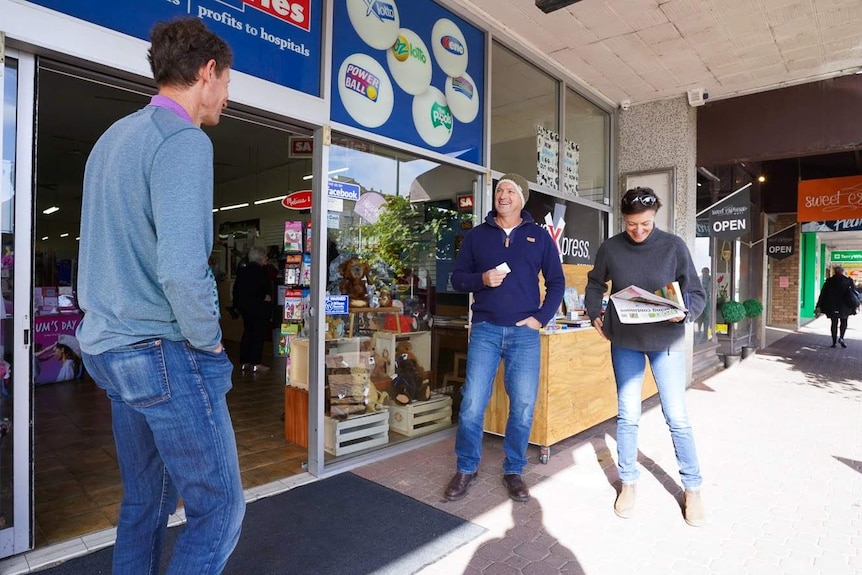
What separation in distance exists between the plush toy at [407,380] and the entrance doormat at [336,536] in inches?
41.0

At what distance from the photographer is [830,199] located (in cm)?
819

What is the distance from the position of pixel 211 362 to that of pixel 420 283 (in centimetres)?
296

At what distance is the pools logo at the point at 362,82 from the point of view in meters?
3.37

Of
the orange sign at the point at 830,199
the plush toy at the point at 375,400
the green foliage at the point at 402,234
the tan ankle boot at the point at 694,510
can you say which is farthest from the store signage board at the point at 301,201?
the orange sign at the point at 830,199

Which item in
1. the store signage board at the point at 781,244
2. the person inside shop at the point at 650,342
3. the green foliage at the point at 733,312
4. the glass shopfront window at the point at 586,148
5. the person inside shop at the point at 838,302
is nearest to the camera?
the person inside shop at the point at 650,342

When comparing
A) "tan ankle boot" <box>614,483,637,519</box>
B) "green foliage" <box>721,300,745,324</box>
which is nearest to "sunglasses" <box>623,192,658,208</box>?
"tan ankle boot" <box>614,483,637,519</box>

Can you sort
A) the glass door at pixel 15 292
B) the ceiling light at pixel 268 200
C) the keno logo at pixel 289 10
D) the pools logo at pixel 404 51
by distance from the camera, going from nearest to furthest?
the glass door at pixel 15 292 < the keno logo at pixel 289 10 < the pools logo at pixel 404 51 < the ceiling light at pixel 268 200

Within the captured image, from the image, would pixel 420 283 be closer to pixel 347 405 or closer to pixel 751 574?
pixel 347 405

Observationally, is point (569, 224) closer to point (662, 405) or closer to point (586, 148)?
point (586, 148)

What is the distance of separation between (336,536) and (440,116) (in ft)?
9.68

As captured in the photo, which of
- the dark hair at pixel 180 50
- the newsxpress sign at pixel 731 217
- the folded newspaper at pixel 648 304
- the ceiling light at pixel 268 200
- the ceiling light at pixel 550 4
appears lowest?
the folded newspaper at pixel 648 304

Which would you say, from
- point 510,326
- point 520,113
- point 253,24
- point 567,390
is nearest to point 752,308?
point 520,113

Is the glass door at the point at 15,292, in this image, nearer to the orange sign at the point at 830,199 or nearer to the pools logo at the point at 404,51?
the pools logo at the point at 404,51

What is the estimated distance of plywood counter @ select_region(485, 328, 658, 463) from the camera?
11.7 feet
